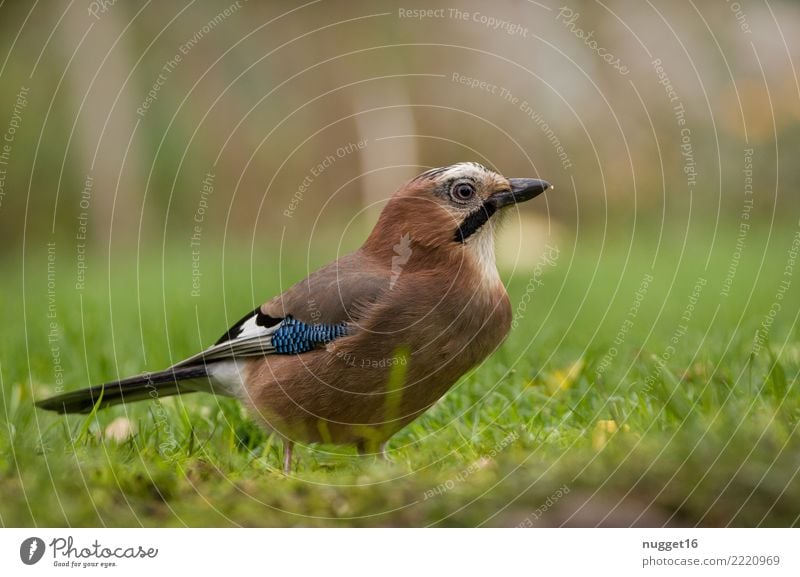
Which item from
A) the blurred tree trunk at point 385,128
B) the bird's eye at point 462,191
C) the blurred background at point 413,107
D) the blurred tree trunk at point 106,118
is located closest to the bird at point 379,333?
the bird's eye at point 462,191

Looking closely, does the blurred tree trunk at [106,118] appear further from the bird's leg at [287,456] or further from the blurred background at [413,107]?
the bird's leg at [287,456]

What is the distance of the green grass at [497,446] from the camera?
2.88m

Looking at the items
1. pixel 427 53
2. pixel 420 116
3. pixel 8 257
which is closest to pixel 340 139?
pixel 420 116

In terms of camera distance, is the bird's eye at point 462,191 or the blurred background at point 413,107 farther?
the blurred background at point 413,107

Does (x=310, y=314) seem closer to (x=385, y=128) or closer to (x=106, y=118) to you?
(x=385, y=128)

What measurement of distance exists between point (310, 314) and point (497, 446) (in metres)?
1.05

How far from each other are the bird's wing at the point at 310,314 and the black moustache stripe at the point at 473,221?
0.36m

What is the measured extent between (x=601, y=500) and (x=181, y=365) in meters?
2.17

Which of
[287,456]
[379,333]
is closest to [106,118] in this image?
[379,333]

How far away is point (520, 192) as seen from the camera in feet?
13.3

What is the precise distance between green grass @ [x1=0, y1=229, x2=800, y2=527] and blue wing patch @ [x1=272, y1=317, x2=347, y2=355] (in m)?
0.42

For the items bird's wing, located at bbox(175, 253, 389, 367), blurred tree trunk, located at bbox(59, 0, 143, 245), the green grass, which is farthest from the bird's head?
blurred tree trunk, located at bbox(59, 0, 143, 245)

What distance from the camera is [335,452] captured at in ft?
13.4
